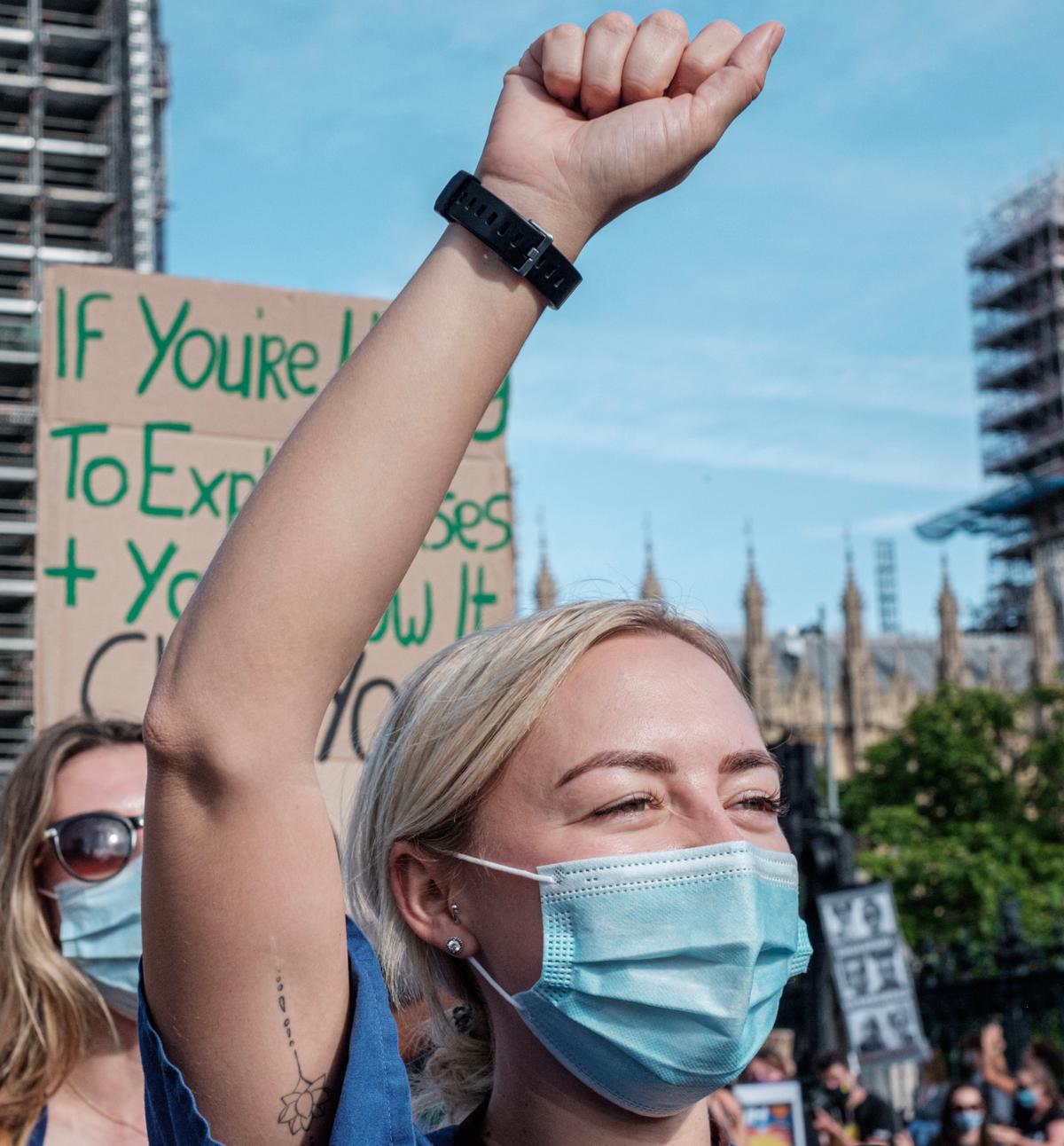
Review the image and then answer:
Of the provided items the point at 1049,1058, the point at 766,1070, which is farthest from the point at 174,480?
the point at 1049,1058

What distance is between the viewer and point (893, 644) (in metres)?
73.2

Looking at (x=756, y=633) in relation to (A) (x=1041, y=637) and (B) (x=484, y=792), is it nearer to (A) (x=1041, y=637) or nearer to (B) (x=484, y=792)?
(A) (x=1041, y=637)

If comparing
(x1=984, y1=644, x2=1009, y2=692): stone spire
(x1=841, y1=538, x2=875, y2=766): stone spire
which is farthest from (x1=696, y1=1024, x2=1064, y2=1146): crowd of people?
(x1=841, y1=538, x2=875, y2=766): stone spire

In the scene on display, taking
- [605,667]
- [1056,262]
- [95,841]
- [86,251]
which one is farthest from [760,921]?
[1056,262]

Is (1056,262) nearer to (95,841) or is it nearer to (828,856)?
(828,856)

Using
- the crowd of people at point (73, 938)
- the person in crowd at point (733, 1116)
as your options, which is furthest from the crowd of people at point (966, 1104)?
the crowd of people at point (73, 938)

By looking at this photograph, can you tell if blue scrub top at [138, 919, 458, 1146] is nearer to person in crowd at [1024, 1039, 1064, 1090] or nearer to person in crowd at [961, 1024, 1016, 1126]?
person in crowd at [961, 1024, 1016, 1126]

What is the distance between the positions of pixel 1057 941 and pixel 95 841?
993 cm

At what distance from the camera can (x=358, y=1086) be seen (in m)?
1.46

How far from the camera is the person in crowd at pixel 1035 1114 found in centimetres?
627

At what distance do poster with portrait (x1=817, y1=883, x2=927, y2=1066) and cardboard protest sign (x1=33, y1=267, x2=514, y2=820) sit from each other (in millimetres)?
3958

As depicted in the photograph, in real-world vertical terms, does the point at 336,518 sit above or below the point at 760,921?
above

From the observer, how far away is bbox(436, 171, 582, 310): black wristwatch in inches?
55.5

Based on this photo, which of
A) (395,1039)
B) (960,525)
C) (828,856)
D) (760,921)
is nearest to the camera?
(395,1039)
